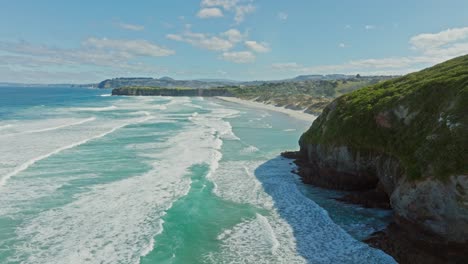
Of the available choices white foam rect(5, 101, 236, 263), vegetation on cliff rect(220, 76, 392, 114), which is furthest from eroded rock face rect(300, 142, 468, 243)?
vegetation on cliff rect(220, 76, 392, 114)

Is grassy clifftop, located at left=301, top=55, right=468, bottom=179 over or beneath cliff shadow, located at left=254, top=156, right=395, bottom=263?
over

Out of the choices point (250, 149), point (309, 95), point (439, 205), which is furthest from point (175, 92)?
point (439, 205)

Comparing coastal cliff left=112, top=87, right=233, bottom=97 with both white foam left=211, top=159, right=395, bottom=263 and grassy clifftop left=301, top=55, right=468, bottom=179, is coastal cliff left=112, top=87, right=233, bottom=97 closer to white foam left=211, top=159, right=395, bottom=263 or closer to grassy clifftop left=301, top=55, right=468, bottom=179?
grassy clifftop left=301, top=55, right=468, bottom=179

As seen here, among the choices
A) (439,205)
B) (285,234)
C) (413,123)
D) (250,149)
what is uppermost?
(413,123)

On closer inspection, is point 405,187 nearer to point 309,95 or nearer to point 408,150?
point 408,150

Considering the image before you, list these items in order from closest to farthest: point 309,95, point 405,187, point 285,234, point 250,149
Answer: point 405,187
point 285,234
point 250,149
point 309,95

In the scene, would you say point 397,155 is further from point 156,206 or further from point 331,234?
point 156,206

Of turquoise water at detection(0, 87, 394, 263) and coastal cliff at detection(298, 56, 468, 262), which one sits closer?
coastal cliff at detection(298, 56, 468, 262)
